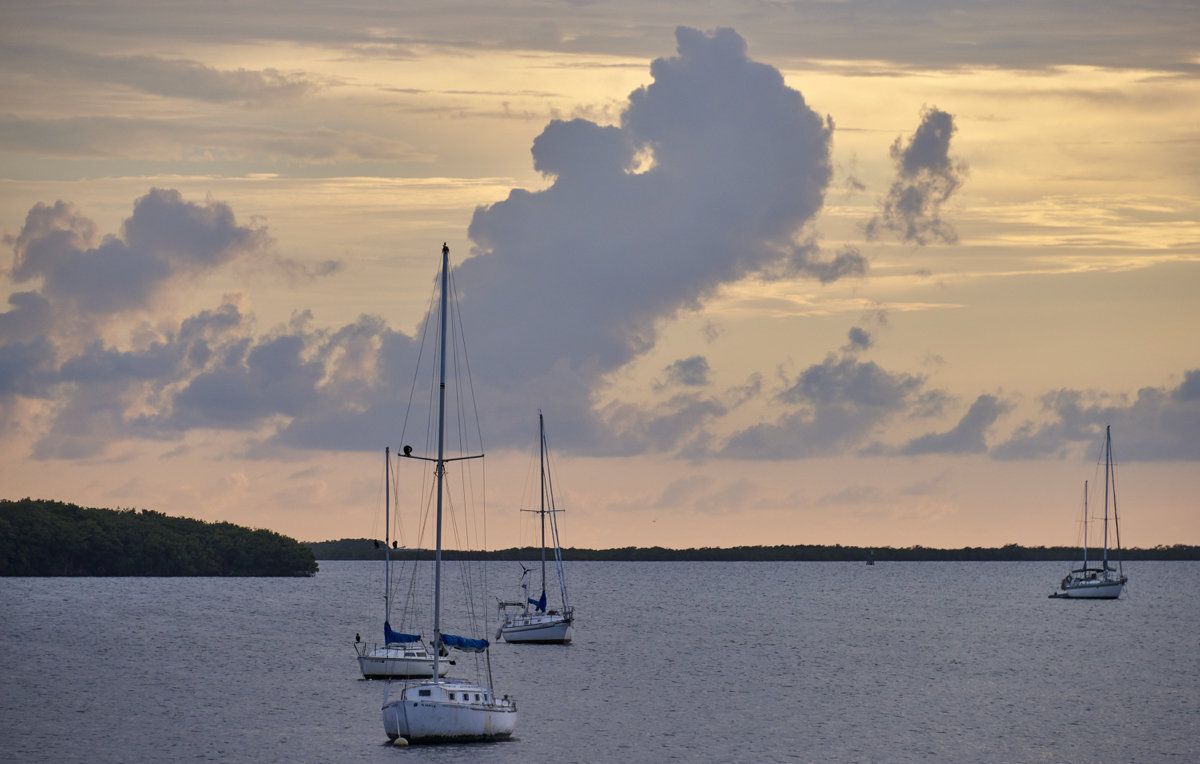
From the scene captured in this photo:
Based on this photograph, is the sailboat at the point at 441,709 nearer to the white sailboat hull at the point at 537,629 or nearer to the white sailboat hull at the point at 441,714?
the white sailboat hull at the point at 441,714

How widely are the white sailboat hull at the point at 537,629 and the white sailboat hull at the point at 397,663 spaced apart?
2480 cm

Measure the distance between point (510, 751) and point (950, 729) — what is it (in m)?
25.5

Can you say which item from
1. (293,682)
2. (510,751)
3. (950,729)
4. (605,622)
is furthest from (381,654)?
(605,622)

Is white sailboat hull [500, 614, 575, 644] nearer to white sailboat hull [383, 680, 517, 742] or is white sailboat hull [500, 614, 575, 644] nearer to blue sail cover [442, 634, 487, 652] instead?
blue sail cover [442, 634, 487, 652]

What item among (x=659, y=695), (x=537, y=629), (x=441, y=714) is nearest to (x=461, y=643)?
(x=441, y=714)

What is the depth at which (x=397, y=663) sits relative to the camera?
9781 centimetres

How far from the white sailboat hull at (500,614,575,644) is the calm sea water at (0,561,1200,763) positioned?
3.58 ft

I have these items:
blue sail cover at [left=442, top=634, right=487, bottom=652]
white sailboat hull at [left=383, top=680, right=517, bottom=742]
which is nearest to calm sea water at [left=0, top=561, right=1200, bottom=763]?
white sailboat hull at [left=383, top=680, right=517, bottom=742]

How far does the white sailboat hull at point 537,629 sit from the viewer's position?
12469cm

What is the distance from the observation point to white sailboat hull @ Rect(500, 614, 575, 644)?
124688 millimetres

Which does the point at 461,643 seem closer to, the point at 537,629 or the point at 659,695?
the point at 659,695

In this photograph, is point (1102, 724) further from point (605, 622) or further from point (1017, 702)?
point (605, 622)

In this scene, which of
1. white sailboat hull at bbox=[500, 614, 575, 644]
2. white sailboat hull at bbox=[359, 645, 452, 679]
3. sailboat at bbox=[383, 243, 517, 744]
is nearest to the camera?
sailboat at bbox=[383, 243, 517, 744]

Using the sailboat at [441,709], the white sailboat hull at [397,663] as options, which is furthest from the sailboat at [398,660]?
the sailboat at [441,709]
